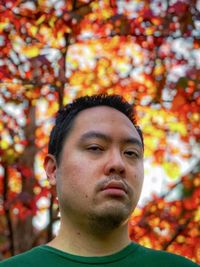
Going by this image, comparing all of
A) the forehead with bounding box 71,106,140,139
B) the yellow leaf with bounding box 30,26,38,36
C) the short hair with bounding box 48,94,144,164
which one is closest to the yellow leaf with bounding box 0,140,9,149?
the yellow leaf with bounding box 30,26,38,36

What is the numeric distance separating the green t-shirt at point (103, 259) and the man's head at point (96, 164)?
0.44 ft


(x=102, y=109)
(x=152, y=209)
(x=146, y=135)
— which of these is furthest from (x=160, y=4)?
(x=102, y=109)

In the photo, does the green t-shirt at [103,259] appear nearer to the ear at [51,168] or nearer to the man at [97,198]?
the man at [97,198]

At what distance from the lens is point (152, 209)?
560 centimetres

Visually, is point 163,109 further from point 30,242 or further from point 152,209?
point 30,242

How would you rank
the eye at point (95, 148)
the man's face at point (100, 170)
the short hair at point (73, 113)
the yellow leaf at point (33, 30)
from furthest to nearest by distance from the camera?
1. the yellow leaf at point (33, 30)
2. the short hair at point (73, 113)
3. the eye at point (95, 148)
4. the man's face at point (100, 170)

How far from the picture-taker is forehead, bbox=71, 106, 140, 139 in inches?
101

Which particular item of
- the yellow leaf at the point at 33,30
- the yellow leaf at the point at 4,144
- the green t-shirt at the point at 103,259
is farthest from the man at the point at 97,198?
the yellow leaf at the point at 4,144

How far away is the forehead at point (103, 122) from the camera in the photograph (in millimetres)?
2568

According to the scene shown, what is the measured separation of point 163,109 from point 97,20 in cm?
111

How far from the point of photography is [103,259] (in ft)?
7.84

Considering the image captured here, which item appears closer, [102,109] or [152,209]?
[102,109]

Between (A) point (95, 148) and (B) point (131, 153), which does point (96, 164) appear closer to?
(A) point (95, 148)

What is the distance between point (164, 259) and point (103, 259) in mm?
285
